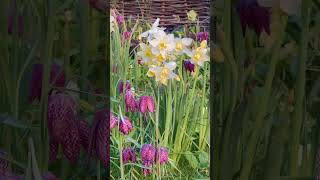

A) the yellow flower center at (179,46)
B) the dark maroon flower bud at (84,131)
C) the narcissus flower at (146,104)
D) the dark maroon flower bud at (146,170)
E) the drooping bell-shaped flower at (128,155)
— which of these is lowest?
the dark maroon flower bud at (146,170)

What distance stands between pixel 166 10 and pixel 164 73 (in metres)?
0.21

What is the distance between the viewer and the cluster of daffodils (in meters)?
1.79

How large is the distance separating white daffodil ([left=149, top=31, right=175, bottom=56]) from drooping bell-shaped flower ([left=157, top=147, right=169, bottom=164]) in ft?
1.08

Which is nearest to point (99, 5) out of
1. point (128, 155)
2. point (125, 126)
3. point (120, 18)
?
point (120, 18)

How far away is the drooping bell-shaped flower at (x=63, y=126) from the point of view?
6.14 feet

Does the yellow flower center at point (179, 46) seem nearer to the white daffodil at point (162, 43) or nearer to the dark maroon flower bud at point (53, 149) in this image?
the white daffodil at point (162, 43)

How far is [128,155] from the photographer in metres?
1.84

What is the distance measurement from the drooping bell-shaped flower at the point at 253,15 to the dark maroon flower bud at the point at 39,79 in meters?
0.65

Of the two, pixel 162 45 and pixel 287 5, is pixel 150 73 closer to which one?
pixel 162 45

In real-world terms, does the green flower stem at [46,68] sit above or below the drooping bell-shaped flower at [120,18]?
below

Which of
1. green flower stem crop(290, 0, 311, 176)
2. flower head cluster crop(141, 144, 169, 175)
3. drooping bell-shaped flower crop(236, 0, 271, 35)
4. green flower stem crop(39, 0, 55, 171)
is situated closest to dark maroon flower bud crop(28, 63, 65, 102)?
green flower stem crop(39, 0, 55, 171)

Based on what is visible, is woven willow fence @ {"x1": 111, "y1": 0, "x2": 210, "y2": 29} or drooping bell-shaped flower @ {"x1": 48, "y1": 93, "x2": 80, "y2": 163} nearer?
woven willow fence @ {"x1": 111, "y1": 0, "x2": 210, "y2": 29}

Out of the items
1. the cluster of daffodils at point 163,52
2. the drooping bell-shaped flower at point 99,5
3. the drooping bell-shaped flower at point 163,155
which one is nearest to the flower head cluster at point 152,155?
the drooping bell-shaped flower at point 163,155

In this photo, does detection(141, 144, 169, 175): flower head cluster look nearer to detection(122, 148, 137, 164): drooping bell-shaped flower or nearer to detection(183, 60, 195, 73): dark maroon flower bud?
detection(122, 148, 137, 164): drooping bell-shaped flower
